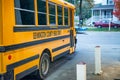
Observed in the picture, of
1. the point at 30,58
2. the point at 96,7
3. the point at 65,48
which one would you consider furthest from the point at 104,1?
the point at 30,58

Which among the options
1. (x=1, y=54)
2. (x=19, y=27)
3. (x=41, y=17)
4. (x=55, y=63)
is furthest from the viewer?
(x=55, y=63)

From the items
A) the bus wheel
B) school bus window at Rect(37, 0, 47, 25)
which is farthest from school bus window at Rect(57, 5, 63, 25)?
the bus wheel

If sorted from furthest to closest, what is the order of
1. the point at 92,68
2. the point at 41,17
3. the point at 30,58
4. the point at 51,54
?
the point at 92,68 → the point at 51,54 → the point at 41,17 → the point at 30,58

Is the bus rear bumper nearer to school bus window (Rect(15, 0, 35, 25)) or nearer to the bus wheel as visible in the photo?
school bus window (Rect(15, 0, 35, 25))

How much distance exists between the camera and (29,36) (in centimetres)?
872

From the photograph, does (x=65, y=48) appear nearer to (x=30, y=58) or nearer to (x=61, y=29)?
(x=61, y=29)

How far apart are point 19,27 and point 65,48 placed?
5432 millimetres

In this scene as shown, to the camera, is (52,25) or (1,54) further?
(52,25)

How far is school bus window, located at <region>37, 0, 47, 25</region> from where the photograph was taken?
31.8 ft

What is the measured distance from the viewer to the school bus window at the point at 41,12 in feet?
31.8

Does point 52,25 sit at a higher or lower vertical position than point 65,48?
higher

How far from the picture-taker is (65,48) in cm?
1331

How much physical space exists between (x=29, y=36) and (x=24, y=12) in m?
0.64

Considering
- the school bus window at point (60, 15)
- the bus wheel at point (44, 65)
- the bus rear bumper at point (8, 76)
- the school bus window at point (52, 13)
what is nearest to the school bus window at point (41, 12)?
the school bus window at point (52, 13)
